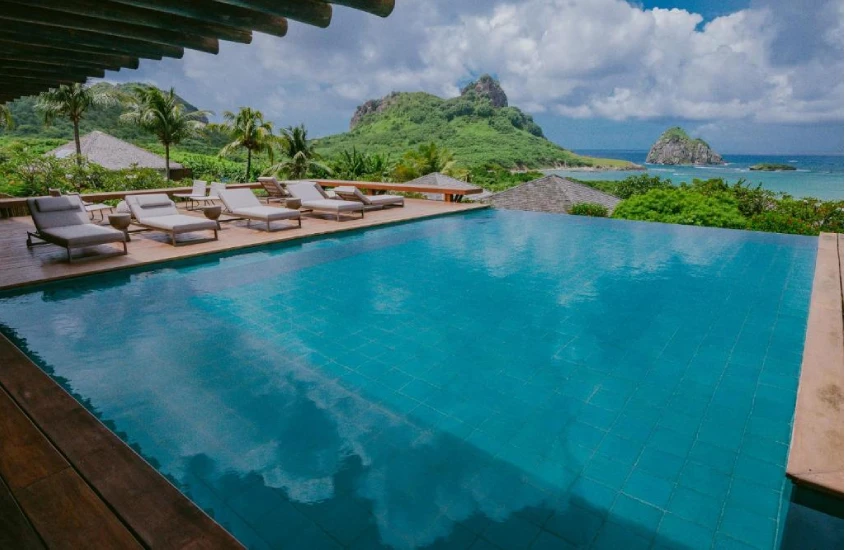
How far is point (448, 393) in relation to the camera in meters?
3.82

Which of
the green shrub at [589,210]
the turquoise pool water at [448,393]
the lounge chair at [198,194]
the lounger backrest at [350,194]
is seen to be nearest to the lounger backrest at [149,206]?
the turquoise pool water at [448,393]

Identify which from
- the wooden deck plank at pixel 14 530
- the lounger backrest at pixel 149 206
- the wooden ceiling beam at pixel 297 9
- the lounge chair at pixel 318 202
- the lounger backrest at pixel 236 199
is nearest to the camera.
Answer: the wooden deck plank at pixel 14 530

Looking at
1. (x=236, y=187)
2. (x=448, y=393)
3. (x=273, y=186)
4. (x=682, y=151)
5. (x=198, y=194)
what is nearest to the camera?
(x=448, y=393)

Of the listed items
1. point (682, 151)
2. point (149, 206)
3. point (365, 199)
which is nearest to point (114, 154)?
point (365, 199)

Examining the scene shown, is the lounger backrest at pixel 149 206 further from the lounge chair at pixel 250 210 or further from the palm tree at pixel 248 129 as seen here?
the palm tree at pixel 248 129

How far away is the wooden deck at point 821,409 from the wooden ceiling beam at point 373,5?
3380 mm

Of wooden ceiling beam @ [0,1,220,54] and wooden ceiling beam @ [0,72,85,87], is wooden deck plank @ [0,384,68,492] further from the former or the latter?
wooden ceiling beam @ [0,72,85,87]

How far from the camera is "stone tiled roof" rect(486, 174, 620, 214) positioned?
15.7 metres

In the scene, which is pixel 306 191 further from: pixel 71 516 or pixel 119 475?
pixel 71 516

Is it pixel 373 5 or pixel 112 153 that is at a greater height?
pixel 112 153

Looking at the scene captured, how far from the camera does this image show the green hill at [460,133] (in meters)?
63.3

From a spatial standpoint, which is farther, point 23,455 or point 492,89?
point 492,89

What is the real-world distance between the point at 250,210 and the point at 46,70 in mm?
5386

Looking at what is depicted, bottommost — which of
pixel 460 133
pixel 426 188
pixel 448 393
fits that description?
pixel 448 393
